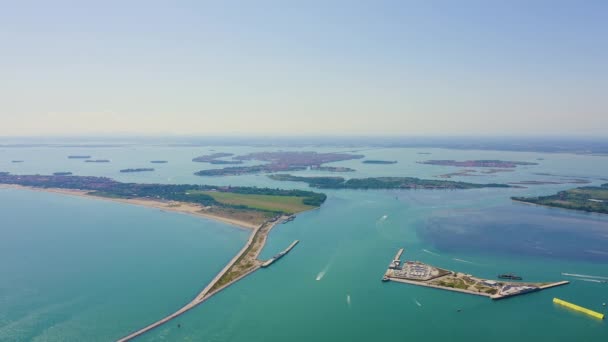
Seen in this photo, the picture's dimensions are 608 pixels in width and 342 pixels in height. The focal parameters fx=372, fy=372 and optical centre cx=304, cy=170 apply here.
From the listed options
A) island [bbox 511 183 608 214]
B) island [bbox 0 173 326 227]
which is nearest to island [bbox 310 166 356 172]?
island [bbox 0 173 326 227]

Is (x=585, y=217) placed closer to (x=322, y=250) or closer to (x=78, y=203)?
(x=322, y=250)

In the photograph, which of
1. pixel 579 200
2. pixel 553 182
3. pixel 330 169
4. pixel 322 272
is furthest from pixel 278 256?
pixel 553 182

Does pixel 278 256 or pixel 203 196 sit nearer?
pixel 278 256

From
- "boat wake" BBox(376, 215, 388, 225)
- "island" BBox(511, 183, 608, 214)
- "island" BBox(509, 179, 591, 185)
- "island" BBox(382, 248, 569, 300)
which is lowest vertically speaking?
"island" BBox(382, 248, 569, 300)

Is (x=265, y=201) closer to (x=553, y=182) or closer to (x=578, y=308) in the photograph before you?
(x=578, y=308)

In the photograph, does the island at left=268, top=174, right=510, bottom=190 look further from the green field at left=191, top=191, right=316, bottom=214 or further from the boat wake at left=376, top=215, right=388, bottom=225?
the boat wake at left=376, top=215, right=388, bottom=225

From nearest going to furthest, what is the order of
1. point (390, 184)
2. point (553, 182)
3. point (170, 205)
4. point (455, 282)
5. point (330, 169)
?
1. point (455, 282)
2. point (170, 205)
3. point (390, 184)
4. point (553, 182)
5. point (330, 169)

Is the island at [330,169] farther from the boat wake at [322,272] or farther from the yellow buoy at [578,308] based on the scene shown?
the yellow buoy at [578,308]
